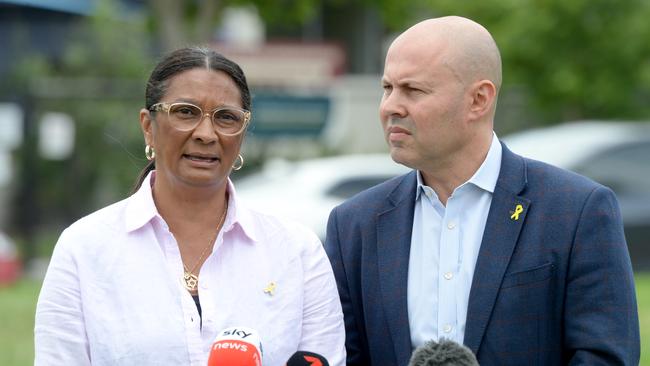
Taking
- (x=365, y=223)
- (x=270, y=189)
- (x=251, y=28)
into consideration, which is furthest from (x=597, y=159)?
(x=251, y=28)

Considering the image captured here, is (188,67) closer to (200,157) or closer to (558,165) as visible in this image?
(200,157)

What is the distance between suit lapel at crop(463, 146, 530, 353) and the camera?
3889mm

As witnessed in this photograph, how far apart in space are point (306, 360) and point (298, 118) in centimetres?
1612

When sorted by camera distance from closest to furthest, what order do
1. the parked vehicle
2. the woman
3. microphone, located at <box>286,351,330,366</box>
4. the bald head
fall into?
1. microphone, located at <box>286,351,330,366</box>
2. the woman
3. the bald head
4. the parked vehicle

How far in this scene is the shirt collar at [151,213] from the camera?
12.7 ft

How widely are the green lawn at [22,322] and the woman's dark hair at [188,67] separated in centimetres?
629

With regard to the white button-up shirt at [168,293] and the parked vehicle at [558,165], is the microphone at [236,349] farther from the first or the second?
the parked vehicle at [558,165]

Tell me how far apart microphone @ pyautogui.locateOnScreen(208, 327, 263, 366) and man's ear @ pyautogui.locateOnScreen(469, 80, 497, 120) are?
1.04m

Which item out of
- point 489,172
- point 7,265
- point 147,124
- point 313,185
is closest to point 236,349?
point 147,124

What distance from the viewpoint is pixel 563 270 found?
386 centimetres

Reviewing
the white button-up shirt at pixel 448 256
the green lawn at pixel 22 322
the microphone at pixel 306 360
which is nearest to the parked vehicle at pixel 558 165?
the green lawn at pixel 22 322

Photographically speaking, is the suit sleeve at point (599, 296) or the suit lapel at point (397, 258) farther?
the suit lapel at point (397, 258)

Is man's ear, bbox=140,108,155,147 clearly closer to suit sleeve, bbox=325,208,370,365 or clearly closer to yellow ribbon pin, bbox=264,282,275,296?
yellow ribbon pin, bbox=264,282,275,296

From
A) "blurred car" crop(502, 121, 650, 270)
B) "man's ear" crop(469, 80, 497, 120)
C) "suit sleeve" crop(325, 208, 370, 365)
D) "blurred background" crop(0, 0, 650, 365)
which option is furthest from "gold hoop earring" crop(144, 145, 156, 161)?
"blurred car" crop(502, 121, 650, 270)
